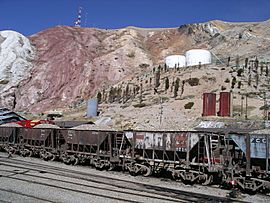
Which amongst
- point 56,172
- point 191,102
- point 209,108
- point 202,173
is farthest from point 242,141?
point 191,102

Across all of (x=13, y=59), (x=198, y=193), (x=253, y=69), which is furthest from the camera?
(x=13, y=59)

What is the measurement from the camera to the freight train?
14367 millimetres

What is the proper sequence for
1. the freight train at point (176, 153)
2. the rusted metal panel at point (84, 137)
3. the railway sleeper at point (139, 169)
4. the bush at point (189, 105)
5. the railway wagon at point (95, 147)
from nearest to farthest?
the freight train at point (176, 153) < the railway sleeper at point (139, 169) < the railway wagon at point (95, 147) < the rusted metal panel at point (84, 137) < the bush at point (189, 105)

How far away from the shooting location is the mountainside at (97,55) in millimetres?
77250

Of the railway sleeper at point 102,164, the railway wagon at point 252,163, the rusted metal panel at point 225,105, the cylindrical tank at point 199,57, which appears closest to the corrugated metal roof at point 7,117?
the railway sleeper at point 102,164

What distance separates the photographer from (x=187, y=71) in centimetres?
6072

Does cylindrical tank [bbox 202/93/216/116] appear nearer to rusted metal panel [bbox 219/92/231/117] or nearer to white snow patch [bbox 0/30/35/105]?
rusted metal panel [bbox 219/92/231/117]

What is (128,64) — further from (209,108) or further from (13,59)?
(209,108)

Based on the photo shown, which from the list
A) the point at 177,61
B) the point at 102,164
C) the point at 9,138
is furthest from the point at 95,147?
the point at 177,61

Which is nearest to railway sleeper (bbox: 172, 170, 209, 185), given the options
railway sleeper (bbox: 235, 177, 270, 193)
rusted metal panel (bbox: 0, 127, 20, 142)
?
railway sleeper (bbox: 235, 177, 270, 193)

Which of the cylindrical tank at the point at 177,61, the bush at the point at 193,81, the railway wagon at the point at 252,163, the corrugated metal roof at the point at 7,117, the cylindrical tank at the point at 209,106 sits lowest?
the railway wagon at the point at 252,163

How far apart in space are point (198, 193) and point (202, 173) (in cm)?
203

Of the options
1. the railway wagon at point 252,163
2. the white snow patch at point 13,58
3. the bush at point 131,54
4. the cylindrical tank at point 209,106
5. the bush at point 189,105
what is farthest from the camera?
the bush at point 131,54

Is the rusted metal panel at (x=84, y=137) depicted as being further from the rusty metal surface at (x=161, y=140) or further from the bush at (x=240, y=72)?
the bush at (x=240, y=72)
